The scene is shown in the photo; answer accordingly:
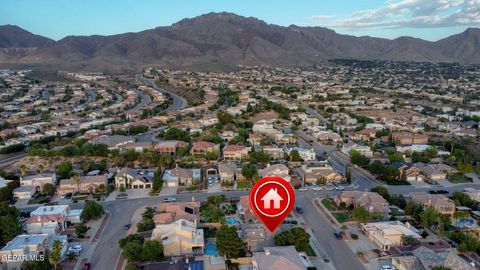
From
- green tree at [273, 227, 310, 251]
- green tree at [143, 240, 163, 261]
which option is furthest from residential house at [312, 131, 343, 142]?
green tree at [143, 240, 163, 261]

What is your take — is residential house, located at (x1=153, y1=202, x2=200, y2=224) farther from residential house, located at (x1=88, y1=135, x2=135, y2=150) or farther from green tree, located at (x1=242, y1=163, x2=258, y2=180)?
residential house, located at (x1=88, y1=135, x2=135, y2=150)

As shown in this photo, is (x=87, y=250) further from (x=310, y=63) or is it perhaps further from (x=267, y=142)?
(x=310, y=63)

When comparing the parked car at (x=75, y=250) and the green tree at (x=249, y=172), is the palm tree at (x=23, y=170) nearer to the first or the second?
the parked car at (x=75, y=250)

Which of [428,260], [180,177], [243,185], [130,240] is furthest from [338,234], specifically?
[180,177]

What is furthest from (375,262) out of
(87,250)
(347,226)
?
(87,250)

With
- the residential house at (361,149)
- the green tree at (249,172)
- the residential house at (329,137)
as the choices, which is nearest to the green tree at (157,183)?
the green tree at (249,172)

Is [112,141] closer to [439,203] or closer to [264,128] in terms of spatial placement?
[264,128]

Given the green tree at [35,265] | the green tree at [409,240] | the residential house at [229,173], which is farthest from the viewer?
the residential house at [229,173]
